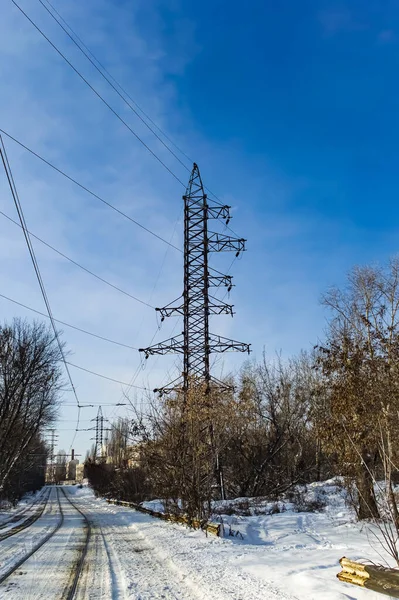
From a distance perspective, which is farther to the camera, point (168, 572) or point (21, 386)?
point (21, 386)

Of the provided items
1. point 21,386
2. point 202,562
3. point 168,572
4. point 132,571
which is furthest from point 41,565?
point 21,386

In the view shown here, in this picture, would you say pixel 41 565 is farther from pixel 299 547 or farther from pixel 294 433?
pixel 294 433

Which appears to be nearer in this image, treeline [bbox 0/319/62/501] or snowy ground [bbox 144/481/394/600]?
snowy ground [bbox 144/481/394/600]

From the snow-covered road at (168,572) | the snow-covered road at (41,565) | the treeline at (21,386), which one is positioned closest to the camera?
the snow-covered road at (168,572)

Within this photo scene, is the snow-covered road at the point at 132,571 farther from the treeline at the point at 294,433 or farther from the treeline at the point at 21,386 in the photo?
the treeline at the point at 21,386

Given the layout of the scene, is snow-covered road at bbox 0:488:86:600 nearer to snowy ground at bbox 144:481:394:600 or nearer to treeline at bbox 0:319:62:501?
snowy ground at bbox 144:481:394:600

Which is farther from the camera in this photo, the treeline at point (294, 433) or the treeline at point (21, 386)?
the treeline at point (21, 386)

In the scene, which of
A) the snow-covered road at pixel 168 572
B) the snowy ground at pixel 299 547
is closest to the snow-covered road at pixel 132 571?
the snow-covered road at pixel 168 572

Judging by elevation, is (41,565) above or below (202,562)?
below

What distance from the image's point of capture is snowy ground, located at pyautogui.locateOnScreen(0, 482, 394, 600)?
21.6 ft

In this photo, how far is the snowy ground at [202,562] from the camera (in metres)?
6.60

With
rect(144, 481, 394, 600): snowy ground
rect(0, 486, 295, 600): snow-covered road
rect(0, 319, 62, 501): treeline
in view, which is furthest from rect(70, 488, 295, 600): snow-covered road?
rect(0, 319, 62, 501): treeline

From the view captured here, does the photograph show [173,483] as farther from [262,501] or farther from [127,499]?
[127,499]

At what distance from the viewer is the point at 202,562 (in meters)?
8.79
